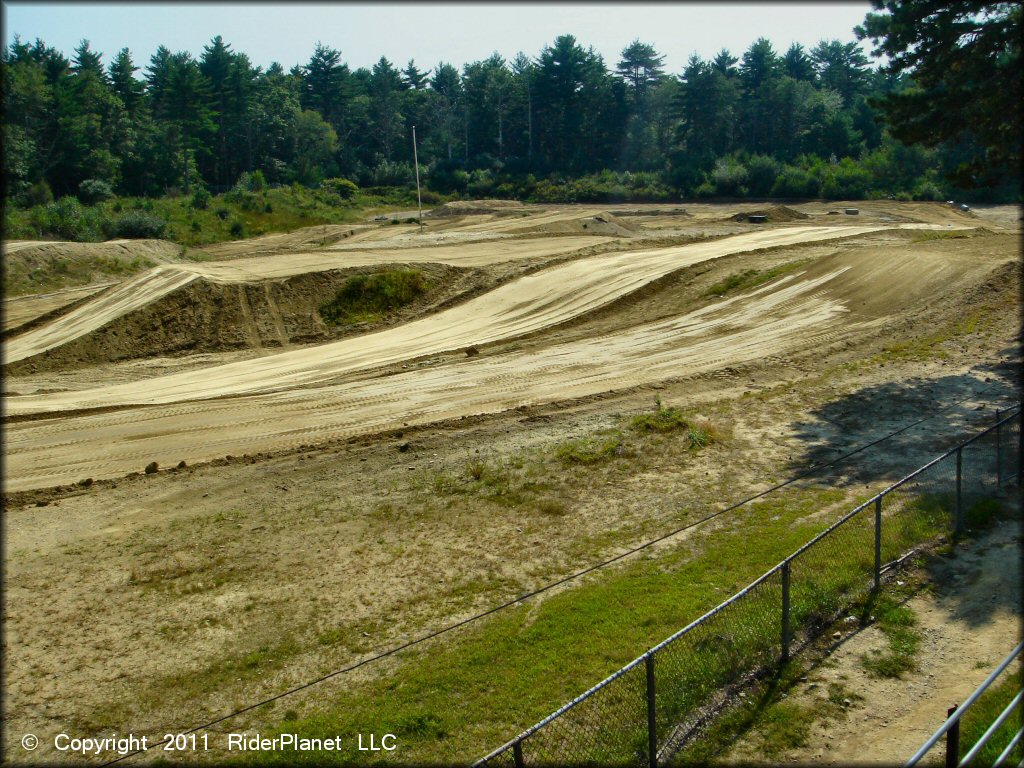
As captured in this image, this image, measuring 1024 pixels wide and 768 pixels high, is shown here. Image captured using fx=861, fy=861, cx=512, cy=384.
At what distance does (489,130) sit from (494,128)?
2.18 feet

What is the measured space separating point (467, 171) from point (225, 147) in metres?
26.8

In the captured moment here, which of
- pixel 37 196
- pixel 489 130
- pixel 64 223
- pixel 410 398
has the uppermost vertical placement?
pixel 489 130

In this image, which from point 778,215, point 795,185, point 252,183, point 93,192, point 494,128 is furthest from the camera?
point 494,128

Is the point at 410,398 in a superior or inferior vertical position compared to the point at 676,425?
superior

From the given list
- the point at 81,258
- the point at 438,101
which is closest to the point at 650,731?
the point at 81,258

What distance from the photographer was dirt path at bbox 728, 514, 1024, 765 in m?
9.37

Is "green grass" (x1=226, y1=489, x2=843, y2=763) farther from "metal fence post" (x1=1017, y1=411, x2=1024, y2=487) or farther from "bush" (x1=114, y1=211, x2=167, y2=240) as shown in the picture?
"bush" (x1=114, y1=211, x2=167, y2=240)

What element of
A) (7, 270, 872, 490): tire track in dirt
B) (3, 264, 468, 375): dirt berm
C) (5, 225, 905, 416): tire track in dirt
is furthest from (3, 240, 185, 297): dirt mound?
(7, 270, 872, 490): tire track in dirt

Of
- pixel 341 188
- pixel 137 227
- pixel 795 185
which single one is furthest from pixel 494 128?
pixel 137 227

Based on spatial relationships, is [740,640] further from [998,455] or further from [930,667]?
[998,455]

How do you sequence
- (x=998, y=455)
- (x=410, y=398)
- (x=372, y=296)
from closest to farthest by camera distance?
(x=998, y=455) < (x=410, y=398) < (x=372, y=296)

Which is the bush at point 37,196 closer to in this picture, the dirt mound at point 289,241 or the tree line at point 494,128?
the tree line at point 494,128

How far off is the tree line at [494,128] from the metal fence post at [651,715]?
5942cm

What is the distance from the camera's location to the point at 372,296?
3388 centimetres
